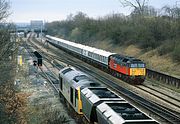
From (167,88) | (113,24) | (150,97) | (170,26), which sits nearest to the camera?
(150,97)

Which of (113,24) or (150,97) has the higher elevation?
(113,24)

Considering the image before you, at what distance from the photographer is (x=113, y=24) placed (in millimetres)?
80938

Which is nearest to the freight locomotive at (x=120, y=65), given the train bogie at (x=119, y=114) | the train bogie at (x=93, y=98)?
the train bogie at (x=93, y=98)

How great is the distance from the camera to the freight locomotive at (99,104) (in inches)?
483

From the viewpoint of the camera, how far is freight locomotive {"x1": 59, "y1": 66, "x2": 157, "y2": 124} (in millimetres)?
12273

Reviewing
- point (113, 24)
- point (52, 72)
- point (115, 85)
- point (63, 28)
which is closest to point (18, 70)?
point (52, 72)

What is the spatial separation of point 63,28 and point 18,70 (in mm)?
107743

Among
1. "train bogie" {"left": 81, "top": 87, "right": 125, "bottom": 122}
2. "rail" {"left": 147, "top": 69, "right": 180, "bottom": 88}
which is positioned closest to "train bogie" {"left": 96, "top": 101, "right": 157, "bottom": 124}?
"train bogie" {"left": 81, "top": 87, "right": 125, "bottom": 122}

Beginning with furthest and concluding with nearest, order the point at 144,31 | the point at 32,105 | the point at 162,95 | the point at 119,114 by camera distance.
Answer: the point at 144,31, the point at 162,95, the point at 32,105, the point at 119,114

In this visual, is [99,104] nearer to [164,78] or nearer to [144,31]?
[164,78]

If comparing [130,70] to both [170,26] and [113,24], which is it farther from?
[113,24]

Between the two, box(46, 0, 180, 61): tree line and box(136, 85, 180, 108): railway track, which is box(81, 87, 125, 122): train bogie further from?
box(46, 0, 180, 61): tree line

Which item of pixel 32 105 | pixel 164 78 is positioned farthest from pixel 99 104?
pixel 164 78

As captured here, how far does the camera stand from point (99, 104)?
1484cm
